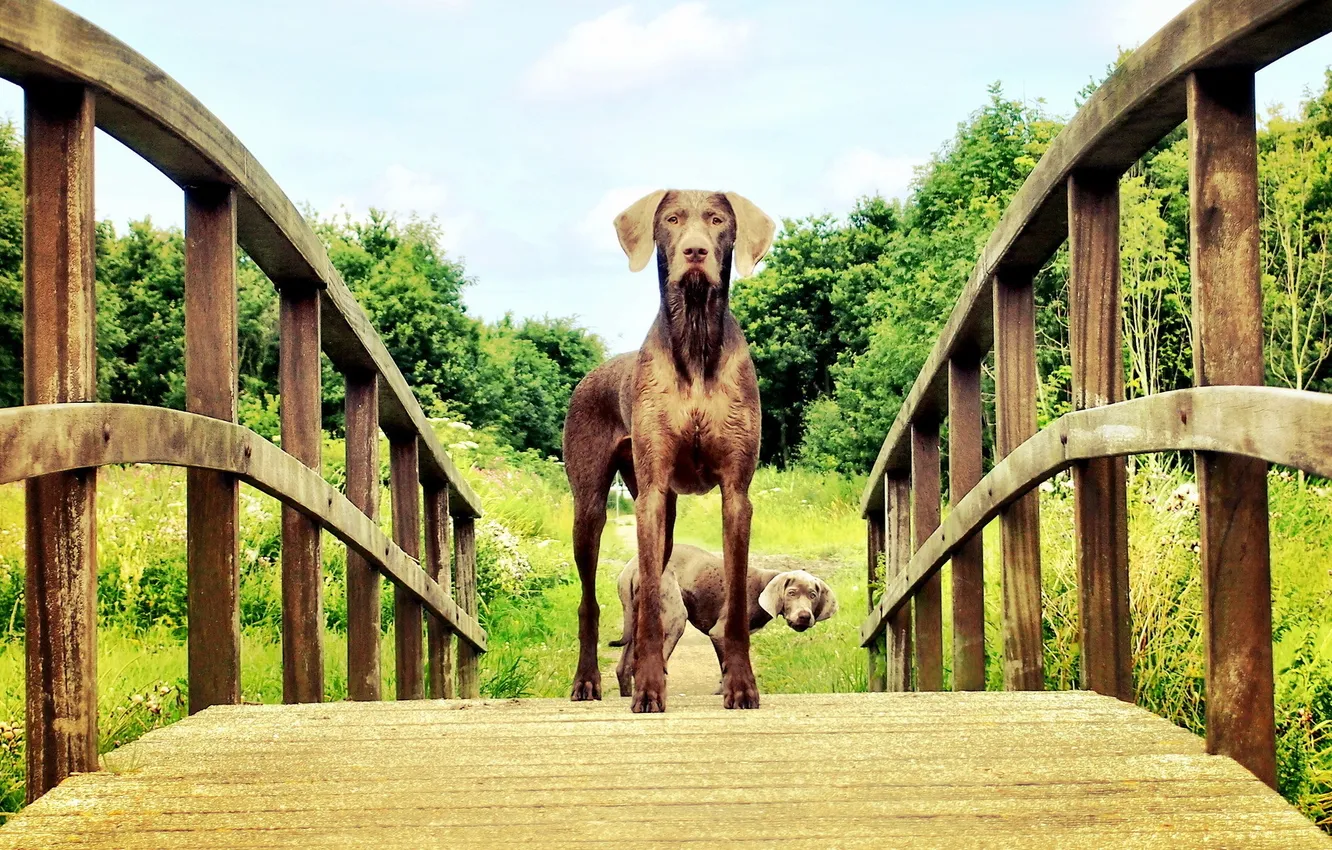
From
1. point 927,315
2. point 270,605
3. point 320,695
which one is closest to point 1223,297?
point 320,695

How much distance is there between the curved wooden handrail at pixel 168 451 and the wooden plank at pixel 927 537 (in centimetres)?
204

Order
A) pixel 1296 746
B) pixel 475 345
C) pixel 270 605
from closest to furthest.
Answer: pixel 1296 746, pixel 270 605, pixel 475 345

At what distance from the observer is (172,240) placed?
937 inches

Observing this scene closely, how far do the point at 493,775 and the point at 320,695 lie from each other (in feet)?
4.63

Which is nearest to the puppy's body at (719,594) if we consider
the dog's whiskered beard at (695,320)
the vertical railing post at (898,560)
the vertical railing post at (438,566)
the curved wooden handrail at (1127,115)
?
the vertical railing post at (898,560)

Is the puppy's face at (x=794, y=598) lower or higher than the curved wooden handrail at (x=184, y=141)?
lower

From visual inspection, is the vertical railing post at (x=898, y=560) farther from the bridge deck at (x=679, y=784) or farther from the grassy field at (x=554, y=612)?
the bridge deck at (x=679, y=784)

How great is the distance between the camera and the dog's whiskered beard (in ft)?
10.7

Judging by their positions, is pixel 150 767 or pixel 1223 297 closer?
pixel 1223 297

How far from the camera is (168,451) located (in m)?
2.34

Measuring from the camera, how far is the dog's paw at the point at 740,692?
3137 millimetres

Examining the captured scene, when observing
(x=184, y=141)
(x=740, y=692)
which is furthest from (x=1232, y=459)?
(x=184, y=141)

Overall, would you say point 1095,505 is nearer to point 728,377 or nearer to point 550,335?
point 728,377

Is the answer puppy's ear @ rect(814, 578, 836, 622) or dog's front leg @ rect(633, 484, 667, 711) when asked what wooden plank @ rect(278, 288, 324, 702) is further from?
puppy's ear @ rect(814, 578, 836, 622)
